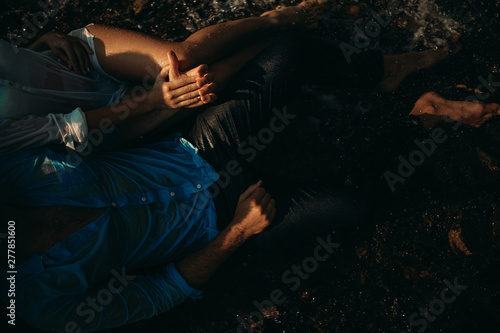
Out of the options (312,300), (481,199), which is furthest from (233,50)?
(481,199)

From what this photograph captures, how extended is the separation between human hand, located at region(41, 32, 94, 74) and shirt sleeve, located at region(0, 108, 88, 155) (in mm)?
384

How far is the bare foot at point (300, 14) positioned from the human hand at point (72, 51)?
1.19 meters

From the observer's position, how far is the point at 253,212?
1.75m

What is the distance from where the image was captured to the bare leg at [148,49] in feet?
6.01

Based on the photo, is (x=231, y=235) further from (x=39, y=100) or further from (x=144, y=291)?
(x=39, y=100)

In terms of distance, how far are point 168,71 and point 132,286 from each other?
113 cm

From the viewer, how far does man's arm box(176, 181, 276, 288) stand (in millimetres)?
1765

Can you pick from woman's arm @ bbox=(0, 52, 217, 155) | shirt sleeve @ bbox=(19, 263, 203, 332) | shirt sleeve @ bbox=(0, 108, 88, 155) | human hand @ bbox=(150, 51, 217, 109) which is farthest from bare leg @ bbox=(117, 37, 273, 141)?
shirt sleeve @ bbox=(19, 263, 203, 332)

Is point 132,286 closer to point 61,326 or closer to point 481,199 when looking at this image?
point 61,326

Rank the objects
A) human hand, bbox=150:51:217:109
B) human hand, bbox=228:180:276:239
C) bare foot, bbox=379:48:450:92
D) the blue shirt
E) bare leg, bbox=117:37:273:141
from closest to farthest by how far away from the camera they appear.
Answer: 1. the blue shirt
2. human hand, bbox=150:51:217:109
3. human hand, bbox=228:180:276:239
4. bare leg, bbox=117:37:273:141
5. bare foot, bbox=379:48:450:92

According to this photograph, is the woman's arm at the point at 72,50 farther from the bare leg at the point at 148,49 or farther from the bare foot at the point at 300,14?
the bare foot at the point at 300,14

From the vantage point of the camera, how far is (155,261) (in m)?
1.85

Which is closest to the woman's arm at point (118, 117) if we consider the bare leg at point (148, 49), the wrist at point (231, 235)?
the bare leg at point (148, 49)

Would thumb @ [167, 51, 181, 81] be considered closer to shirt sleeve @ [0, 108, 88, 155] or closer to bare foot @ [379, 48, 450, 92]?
shirt sleeve @ [0, 108, 88, 155]
